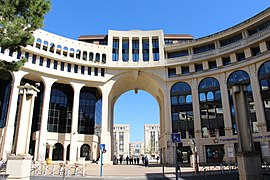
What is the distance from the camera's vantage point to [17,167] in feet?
33.9

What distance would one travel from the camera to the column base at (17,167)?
10.2 meters

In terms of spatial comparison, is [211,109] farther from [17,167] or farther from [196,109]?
[17,167]

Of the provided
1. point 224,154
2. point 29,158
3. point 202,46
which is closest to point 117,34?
point 202,46

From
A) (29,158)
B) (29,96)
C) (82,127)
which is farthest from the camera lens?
(82,127)

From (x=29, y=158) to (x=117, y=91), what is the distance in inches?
1498

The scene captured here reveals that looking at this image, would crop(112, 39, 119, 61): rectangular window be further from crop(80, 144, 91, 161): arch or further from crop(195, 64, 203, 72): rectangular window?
crop(80, 144, 91, 161): arch

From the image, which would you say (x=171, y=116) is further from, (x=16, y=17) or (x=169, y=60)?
(x=16, y=17)

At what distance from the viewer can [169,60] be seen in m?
42.2

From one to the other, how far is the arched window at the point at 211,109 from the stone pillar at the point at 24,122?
3125 centimetres

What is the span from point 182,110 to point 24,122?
1247 inches

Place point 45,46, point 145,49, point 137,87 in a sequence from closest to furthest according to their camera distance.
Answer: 1. point 45,46
2. point 145,49
3. point 137,87

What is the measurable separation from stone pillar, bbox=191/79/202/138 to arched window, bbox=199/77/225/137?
56cm

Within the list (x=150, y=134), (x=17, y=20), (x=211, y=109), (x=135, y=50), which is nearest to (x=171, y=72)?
(x=135, y=50)

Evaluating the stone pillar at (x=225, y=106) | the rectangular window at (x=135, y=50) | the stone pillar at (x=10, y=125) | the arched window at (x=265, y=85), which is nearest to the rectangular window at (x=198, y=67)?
the stone pillar at (x=225, y=106)
